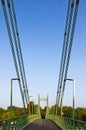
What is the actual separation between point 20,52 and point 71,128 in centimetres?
1411

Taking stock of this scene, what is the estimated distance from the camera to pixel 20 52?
40.2m

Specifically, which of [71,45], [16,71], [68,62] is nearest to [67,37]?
[71,45]

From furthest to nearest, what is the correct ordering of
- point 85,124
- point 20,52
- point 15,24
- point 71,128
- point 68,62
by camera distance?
point 20,52 → point 68,62 → point 15,24 → point 71,128 → point 85,124

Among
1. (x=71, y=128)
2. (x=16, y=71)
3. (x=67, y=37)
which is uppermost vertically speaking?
(x=67, y=37)

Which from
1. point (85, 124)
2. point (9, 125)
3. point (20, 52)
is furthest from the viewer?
point (20, 52)

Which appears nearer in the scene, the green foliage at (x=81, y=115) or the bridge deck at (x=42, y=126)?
the bridge deck at (x=42, y=126)

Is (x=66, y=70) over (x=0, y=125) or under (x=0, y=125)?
over

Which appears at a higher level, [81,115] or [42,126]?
[81,115]

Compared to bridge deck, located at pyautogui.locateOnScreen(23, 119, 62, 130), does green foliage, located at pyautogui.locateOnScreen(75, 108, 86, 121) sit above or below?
above

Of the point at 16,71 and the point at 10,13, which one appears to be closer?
the point at 10,13

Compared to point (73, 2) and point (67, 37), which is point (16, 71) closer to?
point (67, 37)

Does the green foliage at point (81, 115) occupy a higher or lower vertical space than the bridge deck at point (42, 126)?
higher

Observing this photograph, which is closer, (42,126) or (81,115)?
(42,126)

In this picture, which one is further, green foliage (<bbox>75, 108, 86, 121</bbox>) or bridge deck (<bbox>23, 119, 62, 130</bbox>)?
green foliage (<bbox>75, 108, 86, 121</bbox>)
